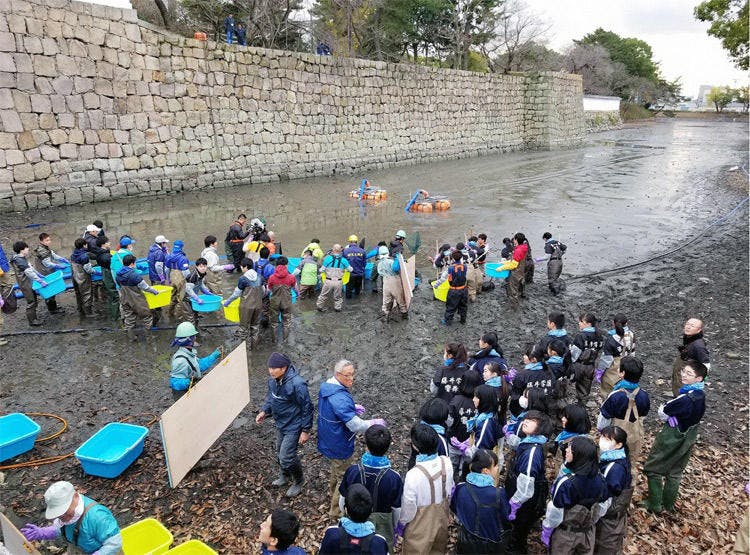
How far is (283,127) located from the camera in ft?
76.3

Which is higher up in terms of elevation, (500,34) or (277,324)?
(500,34)

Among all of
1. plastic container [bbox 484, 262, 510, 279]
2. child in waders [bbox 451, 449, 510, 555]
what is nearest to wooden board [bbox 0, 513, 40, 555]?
child in waders [bbox 451, 449, 510, 555]

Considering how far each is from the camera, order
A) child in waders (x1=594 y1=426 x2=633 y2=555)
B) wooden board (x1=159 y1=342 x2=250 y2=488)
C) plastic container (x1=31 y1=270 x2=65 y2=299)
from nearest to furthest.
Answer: child in waders (x1=594 y1=426 x2=633 y2=555) → wooden board (x1=159 y1=342 x2=250 y2=488) → plastic container (x1=31 y1=270 x2=65 y2=299)

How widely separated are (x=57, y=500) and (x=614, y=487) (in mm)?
3950

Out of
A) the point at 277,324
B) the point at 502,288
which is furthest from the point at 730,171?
the point at 277,324

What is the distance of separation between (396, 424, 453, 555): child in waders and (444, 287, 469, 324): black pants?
5097mm

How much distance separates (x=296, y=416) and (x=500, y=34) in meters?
40.5

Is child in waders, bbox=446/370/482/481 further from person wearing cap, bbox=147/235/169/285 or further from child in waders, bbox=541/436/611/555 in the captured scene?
person wearing cap, bbox=147/235/169/285

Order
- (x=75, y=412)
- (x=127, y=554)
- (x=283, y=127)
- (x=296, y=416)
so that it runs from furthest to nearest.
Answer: (x=283, y=127) → (x=75, y=412) → (x=296, y=416) → (x=127, y=554)

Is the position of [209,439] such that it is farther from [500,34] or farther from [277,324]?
[500,34]

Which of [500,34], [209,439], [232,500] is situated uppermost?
[500,34]

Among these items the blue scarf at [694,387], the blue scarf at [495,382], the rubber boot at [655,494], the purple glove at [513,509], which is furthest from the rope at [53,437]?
the blue scarf at [694,387]

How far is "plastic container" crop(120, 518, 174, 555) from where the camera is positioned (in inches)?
162

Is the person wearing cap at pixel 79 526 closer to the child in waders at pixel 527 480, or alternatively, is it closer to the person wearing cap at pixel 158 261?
the child in waders at pixel 527 480
